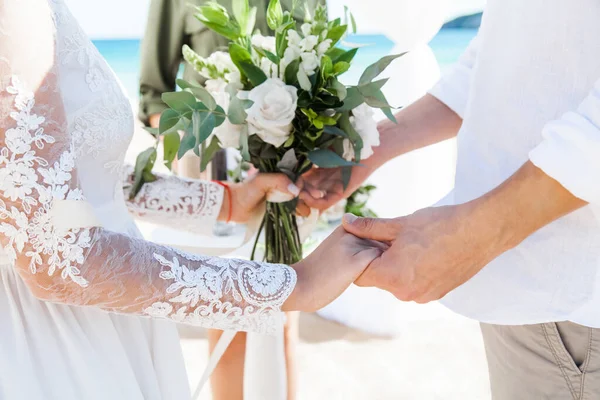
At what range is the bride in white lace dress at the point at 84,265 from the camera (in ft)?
3.31

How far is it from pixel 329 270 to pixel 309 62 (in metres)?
0.49

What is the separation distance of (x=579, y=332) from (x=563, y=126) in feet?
1.49

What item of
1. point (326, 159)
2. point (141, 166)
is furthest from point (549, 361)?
point (141, 166)

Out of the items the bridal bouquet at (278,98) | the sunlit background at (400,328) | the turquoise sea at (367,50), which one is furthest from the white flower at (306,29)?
the turquoise sea at (367,50)

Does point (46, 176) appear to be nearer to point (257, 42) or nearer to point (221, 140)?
point (221, 140)

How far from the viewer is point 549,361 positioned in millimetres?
1359

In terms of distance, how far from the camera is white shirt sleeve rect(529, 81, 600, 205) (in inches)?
43.8

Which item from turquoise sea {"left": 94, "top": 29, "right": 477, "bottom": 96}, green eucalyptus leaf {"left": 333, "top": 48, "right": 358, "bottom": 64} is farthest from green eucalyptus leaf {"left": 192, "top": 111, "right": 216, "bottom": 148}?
turquoise sea {"left": 94, "top": 29, "right": 477, "bottom": 96}

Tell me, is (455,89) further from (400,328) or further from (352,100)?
(400,328)

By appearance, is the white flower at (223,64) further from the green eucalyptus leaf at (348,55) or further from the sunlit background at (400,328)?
the sunlit background at (400,328)

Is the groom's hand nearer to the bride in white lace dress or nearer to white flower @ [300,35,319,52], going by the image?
the bride in white lace dress

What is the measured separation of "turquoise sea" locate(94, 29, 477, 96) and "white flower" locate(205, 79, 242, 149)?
13.4 metres

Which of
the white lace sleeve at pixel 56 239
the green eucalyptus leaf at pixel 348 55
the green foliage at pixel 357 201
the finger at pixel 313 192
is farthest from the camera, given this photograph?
the green foliage at pixel 357 201

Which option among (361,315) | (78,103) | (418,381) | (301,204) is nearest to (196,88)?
(78,103)
